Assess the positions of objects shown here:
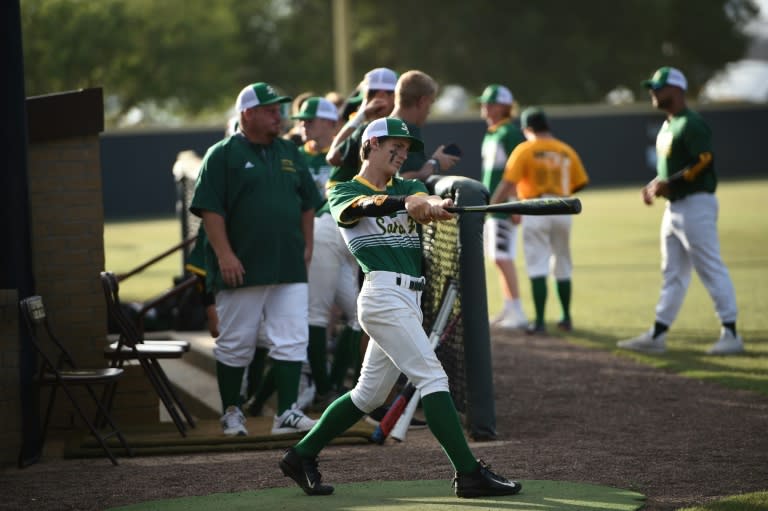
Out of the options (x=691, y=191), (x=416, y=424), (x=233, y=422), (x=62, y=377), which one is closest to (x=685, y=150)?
(x=691, y=191)

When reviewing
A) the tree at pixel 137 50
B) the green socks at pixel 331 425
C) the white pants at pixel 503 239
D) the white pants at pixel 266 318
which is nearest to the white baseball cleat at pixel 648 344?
the white pants at pixel 503 239

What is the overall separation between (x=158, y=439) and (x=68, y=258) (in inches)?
56.0

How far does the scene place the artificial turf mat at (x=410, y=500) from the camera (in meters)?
5.80

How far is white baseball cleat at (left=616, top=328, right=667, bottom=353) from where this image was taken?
10.8 metres

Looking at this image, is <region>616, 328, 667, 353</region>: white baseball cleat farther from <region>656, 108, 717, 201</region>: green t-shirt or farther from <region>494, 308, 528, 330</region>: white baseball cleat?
<region>494, 308, 528, 330</region>: white baseball cleat

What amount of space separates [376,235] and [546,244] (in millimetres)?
6084

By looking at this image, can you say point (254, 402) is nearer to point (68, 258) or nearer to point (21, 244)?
point (68, 258)

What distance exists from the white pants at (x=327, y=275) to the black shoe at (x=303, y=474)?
8.96 feet

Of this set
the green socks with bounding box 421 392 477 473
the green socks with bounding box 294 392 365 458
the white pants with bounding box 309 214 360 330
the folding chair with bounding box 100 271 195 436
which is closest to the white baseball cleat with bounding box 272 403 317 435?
the folding chair with bounding box 100 271 195 436

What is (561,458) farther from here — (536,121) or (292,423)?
(536,121)

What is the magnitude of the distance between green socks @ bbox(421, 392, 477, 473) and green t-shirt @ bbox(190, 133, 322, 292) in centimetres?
218

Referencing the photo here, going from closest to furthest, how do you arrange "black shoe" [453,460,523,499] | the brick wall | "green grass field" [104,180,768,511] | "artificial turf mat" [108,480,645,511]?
"artificial turf mat" [108,480,645,511] < "black shoe" [453,460,523,499] < the brick wall < "green grass field" [104,180,768,511]

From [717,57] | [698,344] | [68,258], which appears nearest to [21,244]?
[68,258]

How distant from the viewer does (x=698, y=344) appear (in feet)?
36.6
